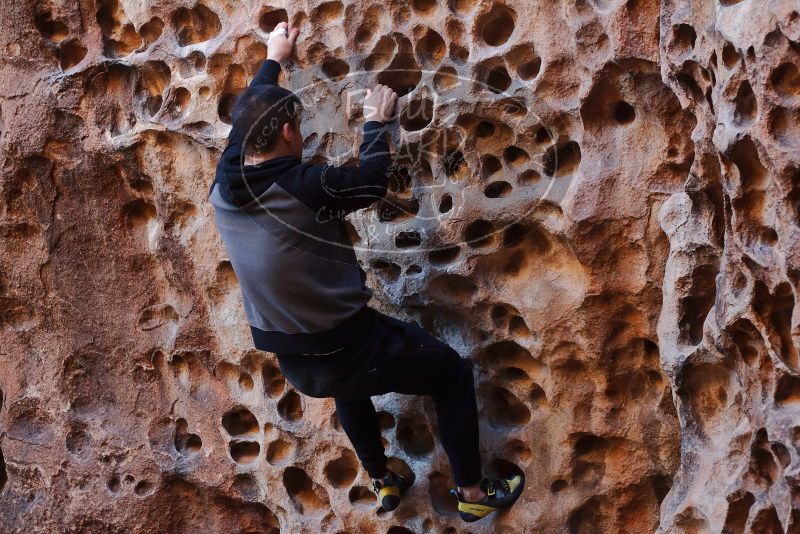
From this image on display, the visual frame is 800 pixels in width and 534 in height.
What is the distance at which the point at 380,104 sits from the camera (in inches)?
110

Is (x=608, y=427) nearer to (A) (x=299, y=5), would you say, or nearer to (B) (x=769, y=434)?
(B) (x=769, y=434)

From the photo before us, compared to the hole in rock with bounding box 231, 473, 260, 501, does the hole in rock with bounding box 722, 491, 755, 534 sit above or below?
above

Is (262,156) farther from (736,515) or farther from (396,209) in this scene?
(736,515)

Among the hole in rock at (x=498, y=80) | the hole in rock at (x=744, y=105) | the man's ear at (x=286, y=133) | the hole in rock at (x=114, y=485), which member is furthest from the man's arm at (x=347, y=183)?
the hole in rock at (x=114, y=485)

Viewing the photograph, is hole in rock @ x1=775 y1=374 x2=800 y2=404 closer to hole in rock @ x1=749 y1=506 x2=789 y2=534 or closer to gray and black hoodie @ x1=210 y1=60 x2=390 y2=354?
hole in rock @ x1=749 y1=506 x2=789 y2=534

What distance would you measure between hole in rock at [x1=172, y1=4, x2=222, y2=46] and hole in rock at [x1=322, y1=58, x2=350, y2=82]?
0.41 metres

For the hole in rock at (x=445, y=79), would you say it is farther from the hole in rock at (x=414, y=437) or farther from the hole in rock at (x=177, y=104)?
the hole in rock at (x=414, y=437)

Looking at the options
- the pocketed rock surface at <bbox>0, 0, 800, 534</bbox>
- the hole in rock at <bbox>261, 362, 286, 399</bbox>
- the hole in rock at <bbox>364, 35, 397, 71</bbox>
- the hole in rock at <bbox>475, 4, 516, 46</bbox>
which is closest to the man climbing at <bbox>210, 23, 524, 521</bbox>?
the hole in rock at <bbox>364, 35, 397, 71</bbox>

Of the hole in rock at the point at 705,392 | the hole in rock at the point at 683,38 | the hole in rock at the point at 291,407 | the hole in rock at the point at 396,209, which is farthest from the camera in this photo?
the hole in rock at the point at 291,407

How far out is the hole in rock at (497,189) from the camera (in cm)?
291

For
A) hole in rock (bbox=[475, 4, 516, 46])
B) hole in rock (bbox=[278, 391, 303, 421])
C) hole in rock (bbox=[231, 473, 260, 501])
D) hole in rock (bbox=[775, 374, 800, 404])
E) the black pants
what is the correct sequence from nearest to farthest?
hole in rock (bbox=[775, 374, 800, 404]) < the black pants < hole in rock (bbox=[475, 4, 516, 46]) < hole in rock (bbox=[278, 391, 303, 421]) < hole in rock (bbox=[231, 473, 260, 501])

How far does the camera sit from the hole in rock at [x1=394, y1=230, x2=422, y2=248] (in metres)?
2.99

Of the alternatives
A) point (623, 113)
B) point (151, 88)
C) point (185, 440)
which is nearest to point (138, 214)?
point (151, 88)

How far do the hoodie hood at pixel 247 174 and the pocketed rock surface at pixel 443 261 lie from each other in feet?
1.74
